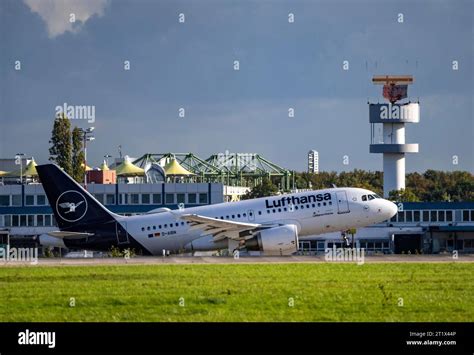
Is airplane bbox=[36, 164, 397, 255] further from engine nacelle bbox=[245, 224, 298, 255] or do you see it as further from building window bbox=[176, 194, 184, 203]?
building window bbox=[176, 194, 184, 203]

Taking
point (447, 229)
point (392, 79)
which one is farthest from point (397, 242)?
point (392, 79)

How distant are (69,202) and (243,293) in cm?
3017

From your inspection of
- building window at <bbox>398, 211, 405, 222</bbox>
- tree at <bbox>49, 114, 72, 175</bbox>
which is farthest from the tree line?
building window at <bbox>398, 211, 405, 222</bbox>

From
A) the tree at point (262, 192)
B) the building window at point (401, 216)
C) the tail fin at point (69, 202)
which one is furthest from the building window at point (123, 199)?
the tail fin at point (69, 202)

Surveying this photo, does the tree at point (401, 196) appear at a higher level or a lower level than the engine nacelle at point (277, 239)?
higher

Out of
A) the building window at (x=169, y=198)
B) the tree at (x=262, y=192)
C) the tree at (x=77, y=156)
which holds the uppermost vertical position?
the tree at (x=77, y=156)

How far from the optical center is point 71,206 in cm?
6538

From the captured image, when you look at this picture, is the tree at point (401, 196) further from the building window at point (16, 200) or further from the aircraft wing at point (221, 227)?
the aircraft wing at point (221, 227)

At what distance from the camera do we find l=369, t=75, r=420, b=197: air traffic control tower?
509ft

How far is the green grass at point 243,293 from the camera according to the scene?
3222 centimetres

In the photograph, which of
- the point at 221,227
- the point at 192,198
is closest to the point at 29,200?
the point at 192,198
